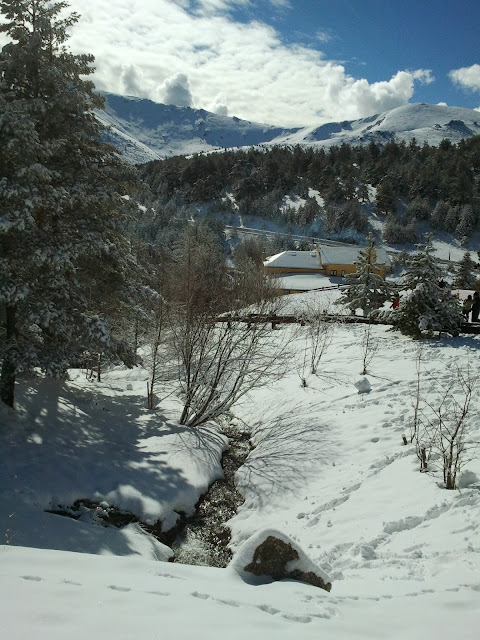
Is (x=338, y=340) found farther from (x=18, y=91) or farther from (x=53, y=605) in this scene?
(x=53, y=605)

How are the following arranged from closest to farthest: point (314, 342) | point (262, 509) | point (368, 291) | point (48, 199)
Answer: point (48, 199) < point (262, 509) < point (314, 342) < point (368, 291)

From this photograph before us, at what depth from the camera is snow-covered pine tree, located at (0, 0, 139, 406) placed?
335 inches

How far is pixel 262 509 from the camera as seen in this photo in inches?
378

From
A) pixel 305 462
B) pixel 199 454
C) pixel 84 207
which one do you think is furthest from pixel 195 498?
pixel 84 207

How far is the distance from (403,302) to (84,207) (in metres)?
13.7

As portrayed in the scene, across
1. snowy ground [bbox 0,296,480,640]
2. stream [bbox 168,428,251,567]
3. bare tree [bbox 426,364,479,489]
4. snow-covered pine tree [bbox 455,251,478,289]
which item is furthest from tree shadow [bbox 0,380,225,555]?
snow-covered pine tree [bbox 455,251,478,289]

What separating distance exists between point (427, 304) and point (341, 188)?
237 feet

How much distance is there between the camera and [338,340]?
65.1 feet

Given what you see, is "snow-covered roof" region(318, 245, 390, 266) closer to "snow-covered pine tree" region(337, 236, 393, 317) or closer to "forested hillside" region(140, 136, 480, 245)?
"forested hillside" region(140, 136, 480, 245)

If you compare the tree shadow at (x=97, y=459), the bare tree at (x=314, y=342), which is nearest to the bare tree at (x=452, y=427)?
the bare tree at (x=314, y=342)

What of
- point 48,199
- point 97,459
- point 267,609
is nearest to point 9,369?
point 97,459

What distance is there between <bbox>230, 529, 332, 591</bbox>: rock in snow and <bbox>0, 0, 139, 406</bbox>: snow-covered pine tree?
5.66 meters

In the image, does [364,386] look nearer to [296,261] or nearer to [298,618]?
[298,618]

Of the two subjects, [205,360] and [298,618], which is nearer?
[298,618]
